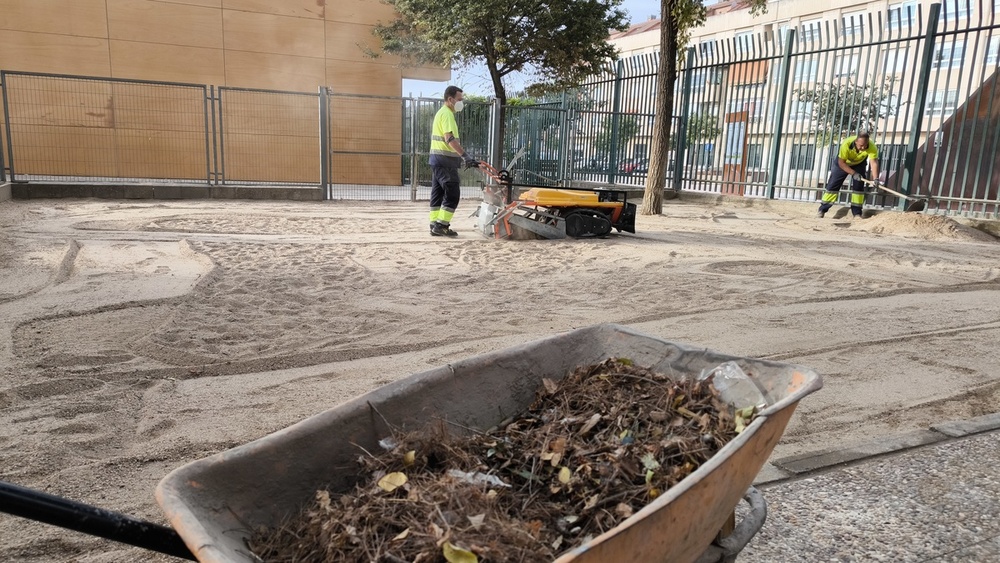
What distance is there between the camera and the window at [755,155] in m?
15.8

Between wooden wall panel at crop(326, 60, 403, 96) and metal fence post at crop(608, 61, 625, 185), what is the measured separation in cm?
685

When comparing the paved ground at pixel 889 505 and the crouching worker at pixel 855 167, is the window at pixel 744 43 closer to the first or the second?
the crouching worker at pixel 855 167

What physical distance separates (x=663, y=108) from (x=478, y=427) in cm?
1145

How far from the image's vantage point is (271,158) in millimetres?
18250

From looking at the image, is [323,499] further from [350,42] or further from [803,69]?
[350,42]

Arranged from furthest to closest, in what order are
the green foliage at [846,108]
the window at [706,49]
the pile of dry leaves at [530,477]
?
the window at [706,49] → the green foliage at [846,108] → the pile of dry leaves at [530,477]

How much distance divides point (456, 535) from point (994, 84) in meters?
13.3

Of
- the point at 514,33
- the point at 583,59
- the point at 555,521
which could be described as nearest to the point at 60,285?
the point at 555,521

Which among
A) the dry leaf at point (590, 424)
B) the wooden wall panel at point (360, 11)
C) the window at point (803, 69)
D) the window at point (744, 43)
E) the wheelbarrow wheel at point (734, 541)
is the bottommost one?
the wheelbarrow wheel at point (734, 541)

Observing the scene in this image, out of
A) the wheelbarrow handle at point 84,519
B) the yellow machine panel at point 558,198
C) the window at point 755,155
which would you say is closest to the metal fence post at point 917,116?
the window at point 755,155

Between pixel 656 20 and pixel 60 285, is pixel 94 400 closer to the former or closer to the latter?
pixel 60 285

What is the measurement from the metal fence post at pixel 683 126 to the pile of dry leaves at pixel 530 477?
1604 centimetres

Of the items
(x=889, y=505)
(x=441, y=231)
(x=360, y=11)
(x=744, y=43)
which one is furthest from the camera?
(x=360, y=11)

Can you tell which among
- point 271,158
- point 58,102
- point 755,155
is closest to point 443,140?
point 755,155
